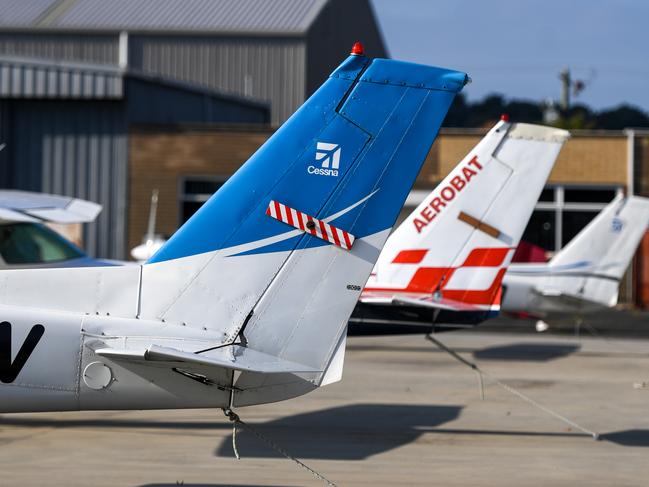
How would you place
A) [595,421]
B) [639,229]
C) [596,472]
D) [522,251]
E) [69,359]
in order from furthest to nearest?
[522,251], [639,229], [595,421], [596,472], [69,359]

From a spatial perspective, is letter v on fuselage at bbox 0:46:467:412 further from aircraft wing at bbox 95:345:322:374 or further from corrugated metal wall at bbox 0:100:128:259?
corrugated metal wall at bbox 0:100:128:259

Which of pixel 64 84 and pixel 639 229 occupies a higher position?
pixel 64 84

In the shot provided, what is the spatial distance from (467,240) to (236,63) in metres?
24.5

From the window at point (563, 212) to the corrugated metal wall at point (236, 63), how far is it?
10.4 meters

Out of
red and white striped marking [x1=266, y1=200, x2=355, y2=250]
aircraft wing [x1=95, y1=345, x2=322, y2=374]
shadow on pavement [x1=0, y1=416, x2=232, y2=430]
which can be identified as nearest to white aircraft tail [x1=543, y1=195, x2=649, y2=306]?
shadow on pavement [x1=0, y1=416, x2=232, y2=430]

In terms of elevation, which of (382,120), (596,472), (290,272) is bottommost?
(596,472)

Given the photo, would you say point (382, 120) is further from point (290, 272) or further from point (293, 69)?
point (293, 69)

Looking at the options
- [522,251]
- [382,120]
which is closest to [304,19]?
[522,251]

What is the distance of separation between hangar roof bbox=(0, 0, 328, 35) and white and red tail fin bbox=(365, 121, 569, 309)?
77.4ft

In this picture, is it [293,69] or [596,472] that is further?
[293,69]

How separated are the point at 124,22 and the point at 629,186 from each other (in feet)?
58.8

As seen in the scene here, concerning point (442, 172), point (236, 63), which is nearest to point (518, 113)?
point (236, 63)

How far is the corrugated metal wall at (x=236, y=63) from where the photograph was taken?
33656mm

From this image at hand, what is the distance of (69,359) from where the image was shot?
5984mm
